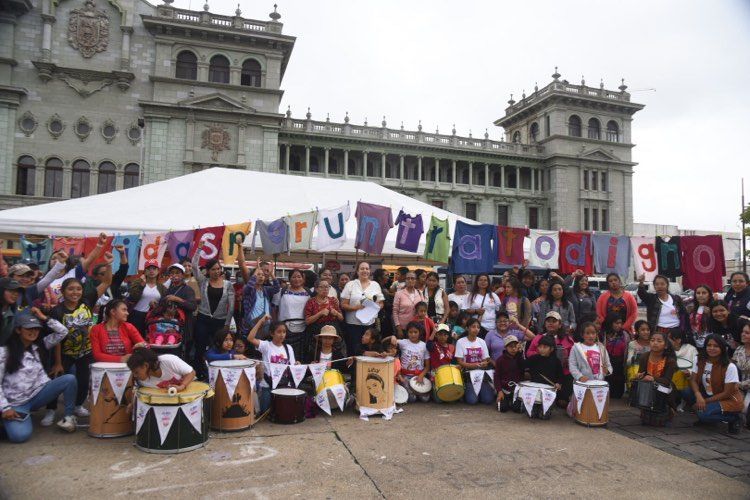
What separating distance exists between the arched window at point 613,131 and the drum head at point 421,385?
2167 inches

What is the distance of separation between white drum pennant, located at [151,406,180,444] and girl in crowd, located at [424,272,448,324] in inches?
198

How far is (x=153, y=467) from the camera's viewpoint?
188 inches

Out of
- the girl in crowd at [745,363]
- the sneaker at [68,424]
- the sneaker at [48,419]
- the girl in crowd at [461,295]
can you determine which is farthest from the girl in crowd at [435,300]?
the sneaker at [48,419]

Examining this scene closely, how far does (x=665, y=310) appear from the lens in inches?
333

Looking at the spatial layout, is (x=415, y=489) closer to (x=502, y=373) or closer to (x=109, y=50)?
(x=502, y=373)

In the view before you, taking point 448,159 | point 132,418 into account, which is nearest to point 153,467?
point 132,418

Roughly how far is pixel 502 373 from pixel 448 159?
45.0 meters

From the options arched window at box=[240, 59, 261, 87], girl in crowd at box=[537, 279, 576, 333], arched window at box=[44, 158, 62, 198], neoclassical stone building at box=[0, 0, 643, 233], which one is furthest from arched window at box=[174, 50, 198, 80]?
girl in crowd at box=[537, 279, 576, 333]

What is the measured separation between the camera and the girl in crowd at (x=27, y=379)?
5.35 m

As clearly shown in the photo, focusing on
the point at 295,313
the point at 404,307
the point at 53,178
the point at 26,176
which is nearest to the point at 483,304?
the point at 404,307

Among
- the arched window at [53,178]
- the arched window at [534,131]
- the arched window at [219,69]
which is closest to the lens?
the arched window at [53,178]

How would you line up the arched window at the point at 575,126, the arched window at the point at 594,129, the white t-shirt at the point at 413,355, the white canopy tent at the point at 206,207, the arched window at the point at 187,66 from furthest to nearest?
the arched window at the point at 594,129 < the arched window at the point at 575,126 < the arched window at the point at 187,66 < the white canopy tent at the point at 206,207 < the white t-shirt at the point at 413,355

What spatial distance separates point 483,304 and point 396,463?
4448mm

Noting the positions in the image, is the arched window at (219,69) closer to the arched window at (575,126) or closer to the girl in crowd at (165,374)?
the girl in crowd at (165,374)
